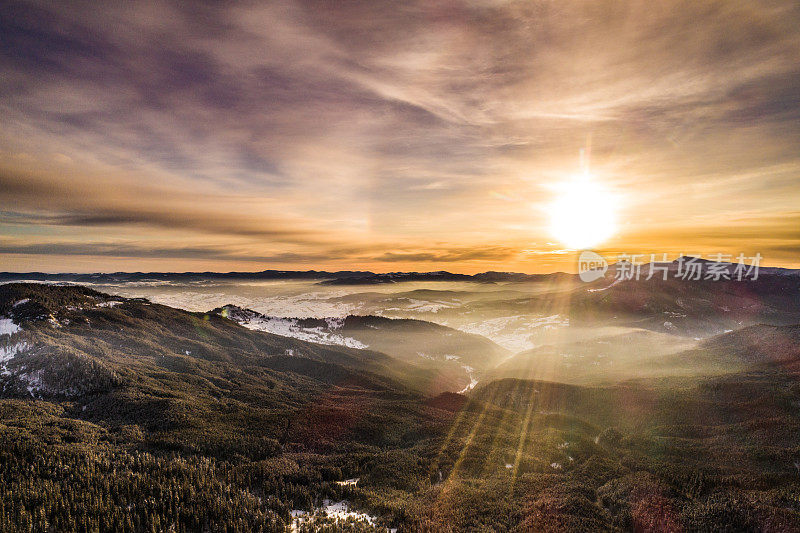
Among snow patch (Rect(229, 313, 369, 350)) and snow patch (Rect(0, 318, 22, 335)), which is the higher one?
snow patch (Rect(0, 318, 22, 335))

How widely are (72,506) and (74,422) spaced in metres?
20.7

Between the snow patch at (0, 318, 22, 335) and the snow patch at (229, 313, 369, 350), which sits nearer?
the snow patch at (0, 318, 22, 335)

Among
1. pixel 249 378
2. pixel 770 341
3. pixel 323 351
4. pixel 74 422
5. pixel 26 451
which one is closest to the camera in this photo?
pixel 26 451

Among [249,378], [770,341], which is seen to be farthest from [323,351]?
[770,341]

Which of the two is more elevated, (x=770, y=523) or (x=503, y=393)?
(x=770, y=523)

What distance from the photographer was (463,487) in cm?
2473

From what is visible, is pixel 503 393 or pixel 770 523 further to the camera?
pixel 503 393

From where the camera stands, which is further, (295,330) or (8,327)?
(295,330)

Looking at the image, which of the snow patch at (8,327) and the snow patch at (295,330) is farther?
the snow patch at (295,330)

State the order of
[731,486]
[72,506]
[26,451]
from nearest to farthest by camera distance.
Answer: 1. [72,506]
2. [26,451]
3. [731,486]

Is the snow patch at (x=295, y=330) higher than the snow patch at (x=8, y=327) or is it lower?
lower

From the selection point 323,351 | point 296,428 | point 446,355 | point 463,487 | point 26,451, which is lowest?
point 446,355

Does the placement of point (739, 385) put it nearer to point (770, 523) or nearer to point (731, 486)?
point (731, 486)

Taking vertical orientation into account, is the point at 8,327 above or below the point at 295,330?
above
